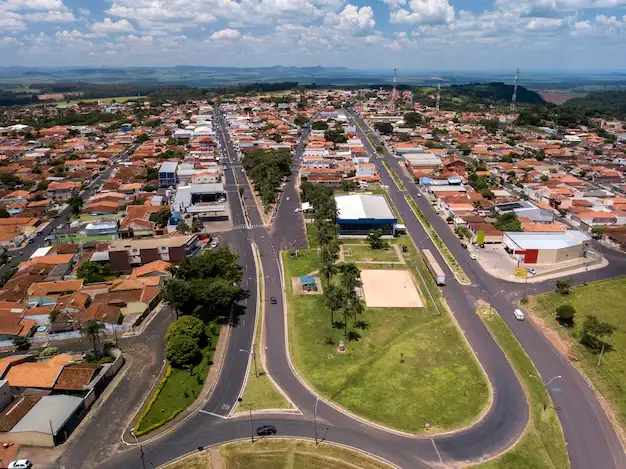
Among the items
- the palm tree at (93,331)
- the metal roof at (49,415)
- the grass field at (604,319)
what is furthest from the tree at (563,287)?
the metal roof at (49,415)

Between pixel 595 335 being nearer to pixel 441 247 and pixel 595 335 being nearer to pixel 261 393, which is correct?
pixel 441 247

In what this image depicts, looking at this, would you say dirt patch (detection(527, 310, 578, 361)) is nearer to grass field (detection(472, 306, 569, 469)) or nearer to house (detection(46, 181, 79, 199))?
grass field (detection(472, 306, 569, 469))

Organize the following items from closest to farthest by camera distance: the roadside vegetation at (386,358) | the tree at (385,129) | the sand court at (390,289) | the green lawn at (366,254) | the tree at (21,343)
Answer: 1. the roadside vegetation at (386,358)
2. the tree at (21,343)
3. the sand court at (390,289)
4. the green lawn at (366,254)
5. the tree at (385,129)

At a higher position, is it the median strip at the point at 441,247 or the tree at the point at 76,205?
the tree at the point at 76,205

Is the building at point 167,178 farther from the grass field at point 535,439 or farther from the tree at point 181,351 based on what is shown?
the grass field at point 535,439

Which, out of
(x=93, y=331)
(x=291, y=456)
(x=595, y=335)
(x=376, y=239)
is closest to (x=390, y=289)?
(x=376, y=239)

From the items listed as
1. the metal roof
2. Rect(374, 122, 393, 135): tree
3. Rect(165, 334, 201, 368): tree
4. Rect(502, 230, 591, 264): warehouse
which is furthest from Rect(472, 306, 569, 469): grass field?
Rect(374, 122, 393, 135): tree

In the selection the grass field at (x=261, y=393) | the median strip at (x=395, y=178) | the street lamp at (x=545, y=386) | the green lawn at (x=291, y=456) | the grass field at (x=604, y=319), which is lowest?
the median strip at (x=395, y=178)
